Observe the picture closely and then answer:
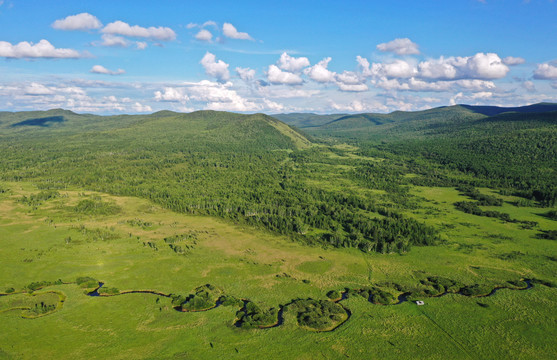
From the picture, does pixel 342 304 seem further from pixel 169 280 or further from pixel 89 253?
pixel 89 253

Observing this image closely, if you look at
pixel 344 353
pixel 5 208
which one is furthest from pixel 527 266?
pixel 5 208

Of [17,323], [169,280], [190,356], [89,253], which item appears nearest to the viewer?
[190,356]

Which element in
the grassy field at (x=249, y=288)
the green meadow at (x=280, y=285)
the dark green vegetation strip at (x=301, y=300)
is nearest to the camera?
the grassy field at (x=249, y=288)

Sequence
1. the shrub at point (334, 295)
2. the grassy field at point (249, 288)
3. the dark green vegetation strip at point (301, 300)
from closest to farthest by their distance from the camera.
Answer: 1. the grassy field at point (249, 288)
2. the dark green vegetation strip at point (301, 300)
3. the shrub at point (334, 295)

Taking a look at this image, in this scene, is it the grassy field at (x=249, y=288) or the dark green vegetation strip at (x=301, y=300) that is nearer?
the grassy field at (x=249, y=288)

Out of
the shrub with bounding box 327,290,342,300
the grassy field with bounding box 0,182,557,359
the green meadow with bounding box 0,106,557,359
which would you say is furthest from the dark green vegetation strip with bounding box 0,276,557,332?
the grassy field with bounding box 0,182,557,359

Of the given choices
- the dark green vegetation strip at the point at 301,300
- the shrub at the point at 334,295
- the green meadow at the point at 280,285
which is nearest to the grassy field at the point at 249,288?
the green meadow at the point at 280,285

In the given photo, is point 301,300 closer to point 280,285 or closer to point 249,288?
point 280,285

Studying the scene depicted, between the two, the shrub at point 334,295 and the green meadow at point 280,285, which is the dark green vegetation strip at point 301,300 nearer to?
the shrub at point 334,295

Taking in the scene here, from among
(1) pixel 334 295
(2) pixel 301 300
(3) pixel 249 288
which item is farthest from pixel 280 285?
(1) pixel 334 295
